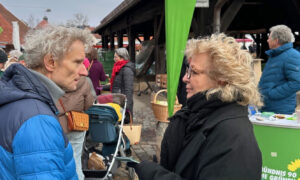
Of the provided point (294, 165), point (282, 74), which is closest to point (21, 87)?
point (294, 165)

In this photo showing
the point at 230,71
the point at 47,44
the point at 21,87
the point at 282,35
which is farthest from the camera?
the point at 282,35

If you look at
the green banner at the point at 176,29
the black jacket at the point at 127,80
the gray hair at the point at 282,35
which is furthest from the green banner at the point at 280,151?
the black jacket at the point at 127,80

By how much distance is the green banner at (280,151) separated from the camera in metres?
2.73

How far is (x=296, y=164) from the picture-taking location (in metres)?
2.74

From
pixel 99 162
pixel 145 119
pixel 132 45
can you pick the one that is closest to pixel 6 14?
pixel 132 45

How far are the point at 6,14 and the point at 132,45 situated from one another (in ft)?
92.6

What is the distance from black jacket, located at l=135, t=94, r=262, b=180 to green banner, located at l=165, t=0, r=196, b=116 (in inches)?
54.5

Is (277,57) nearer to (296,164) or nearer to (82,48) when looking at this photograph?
(296,164)

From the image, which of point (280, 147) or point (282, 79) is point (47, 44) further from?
point (282, 79)

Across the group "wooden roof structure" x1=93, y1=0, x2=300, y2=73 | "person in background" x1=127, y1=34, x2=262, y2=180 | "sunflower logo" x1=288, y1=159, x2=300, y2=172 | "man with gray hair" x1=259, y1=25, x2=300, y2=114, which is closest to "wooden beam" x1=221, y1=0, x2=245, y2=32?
"wooden roof structure" x1=93, y1=0, x2=300, y2=73

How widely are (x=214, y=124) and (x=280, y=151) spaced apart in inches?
69.9

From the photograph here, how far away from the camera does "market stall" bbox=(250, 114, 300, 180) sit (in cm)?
273

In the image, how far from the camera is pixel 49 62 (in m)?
1.35

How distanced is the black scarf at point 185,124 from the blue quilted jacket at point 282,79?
2268 mm
